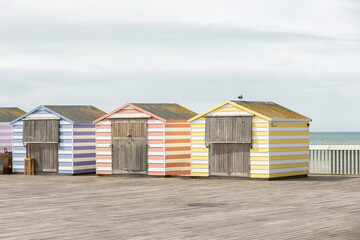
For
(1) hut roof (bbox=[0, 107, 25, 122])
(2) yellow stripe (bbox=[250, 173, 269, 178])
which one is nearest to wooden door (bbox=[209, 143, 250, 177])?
(2) yellow stripe (bbox=[250, 173, 269, 178])

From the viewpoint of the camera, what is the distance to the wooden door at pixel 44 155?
29.0 meters

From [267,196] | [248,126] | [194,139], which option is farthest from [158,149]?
[267,196]

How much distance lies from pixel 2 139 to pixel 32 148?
417 cm

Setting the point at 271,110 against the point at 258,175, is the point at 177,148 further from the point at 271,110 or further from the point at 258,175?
the point at 271,110

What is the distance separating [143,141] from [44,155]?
5144mm

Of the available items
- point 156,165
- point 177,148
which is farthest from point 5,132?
point 177,148

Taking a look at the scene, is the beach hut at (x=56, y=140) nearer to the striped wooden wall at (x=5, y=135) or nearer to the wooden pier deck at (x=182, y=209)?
the striped wooden wall at (x=5, y=135)

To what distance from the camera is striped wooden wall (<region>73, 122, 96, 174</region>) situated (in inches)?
1133

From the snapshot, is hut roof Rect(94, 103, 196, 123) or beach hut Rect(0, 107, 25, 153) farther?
beach hut Rect(0, 107, 25, 153)

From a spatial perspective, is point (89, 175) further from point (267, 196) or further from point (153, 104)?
point (267, 196)

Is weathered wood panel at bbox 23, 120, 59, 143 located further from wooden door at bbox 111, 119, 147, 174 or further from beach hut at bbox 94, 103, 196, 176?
wooden door at bbox 111, 119, 147, 174

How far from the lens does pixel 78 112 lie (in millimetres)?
→ 30203

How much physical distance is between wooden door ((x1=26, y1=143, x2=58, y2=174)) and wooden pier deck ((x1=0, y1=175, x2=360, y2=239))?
4.73m

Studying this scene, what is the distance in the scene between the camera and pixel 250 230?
12.5 meters
